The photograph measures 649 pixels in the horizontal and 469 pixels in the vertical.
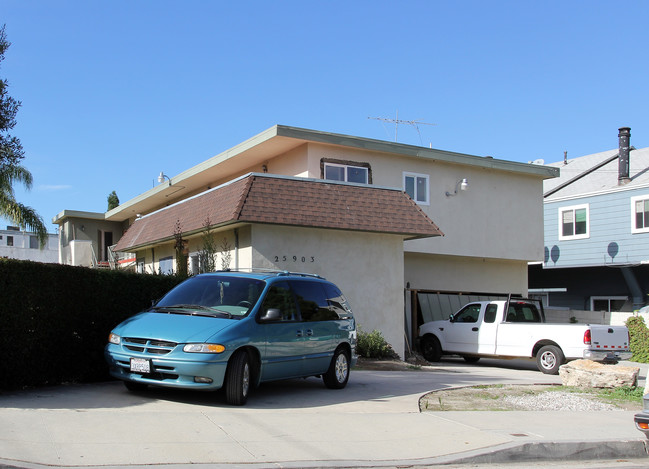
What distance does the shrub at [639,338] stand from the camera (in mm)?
21969

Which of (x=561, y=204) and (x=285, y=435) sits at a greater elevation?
(x=561, y=204)

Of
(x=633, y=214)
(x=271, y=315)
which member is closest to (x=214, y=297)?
(x=271, y=315)

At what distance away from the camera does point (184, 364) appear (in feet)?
27.8

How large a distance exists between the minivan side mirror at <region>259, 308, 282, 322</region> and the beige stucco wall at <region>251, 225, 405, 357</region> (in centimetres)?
629

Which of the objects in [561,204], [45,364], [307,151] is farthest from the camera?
[561,204]

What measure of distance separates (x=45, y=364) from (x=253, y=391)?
305 cm

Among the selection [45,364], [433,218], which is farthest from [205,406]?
[433,218]

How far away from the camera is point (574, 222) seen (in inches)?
1204

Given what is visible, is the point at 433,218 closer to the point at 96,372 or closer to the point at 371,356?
the point at 371,356

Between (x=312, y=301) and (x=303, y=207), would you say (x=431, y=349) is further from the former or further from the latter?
(x=312, y=301)

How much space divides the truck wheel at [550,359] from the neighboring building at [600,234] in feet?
42.8

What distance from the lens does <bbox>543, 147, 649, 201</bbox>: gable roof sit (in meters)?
29.6

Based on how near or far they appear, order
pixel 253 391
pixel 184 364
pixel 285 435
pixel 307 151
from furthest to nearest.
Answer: pixel 307 151
pixel 253 391
pixel 184 364
pixel 285 435

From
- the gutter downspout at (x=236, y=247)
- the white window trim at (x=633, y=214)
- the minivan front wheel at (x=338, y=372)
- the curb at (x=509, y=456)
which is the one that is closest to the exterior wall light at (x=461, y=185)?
the gutter downspout at (x=236, y=247)
